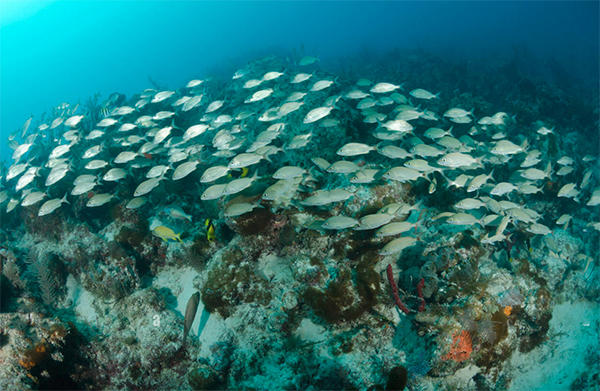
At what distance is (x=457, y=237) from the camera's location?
541cm

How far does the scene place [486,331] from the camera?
4.29 metres

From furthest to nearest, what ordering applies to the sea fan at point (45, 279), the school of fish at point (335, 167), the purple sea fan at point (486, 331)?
the sea fan at point (45, 279) < the school of fish at point (335, 167) < the purple sea fan at point (486, 331)

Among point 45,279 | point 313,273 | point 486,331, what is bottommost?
point 486,331

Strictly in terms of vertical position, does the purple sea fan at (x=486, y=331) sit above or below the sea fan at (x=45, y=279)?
below

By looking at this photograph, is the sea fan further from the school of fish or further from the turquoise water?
the school of fish

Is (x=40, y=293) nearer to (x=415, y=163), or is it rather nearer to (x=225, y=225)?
(x=225, y=225)

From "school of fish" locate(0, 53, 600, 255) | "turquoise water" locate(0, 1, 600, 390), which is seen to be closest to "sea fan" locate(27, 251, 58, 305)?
"turquoise water" locate(0, 1, 600, 390)

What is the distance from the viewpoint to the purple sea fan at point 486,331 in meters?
4.28

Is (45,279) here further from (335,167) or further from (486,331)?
(486,331)

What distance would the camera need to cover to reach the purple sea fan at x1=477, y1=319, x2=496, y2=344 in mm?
4281

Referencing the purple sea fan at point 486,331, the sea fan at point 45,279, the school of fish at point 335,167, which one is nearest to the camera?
the purple sea fan at point 486,331

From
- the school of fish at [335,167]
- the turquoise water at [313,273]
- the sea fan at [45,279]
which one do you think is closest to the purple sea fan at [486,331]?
the turquoise water at [313,273]

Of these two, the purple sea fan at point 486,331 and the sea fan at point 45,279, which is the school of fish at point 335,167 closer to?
the sea fan at point 45,279

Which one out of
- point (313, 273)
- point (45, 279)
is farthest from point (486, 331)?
point (45, 279)
